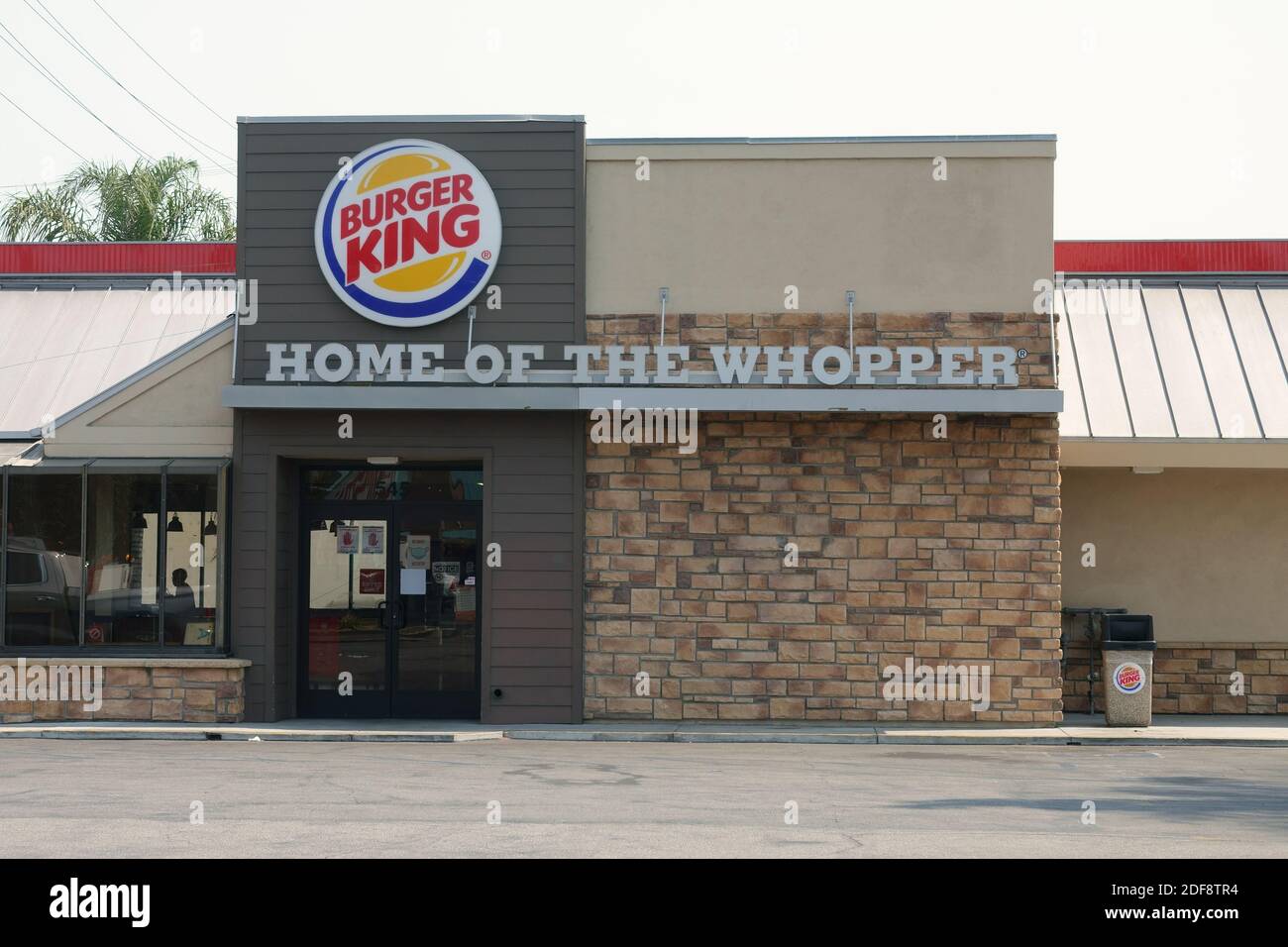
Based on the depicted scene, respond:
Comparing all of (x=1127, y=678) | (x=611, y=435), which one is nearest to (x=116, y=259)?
(x=611, y=435)

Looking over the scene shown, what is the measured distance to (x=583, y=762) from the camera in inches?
556

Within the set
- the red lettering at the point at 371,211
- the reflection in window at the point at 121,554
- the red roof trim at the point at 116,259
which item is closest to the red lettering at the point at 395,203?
the red lettering at the point at 371,211

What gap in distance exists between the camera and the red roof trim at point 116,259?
73.9 ft

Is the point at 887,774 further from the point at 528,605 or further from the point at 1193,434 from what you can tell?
the point at 1193,434

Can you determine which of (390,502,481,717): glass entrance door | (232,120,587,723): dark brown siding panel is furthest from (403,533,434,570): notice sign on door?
(232,120,587,723): dark brown siding panel

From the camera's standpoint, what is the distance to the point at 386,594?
57.5 feet

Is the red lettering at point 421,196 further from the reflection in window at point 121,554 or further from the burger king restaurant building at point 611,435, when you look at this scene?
the reflection in window at point 121,554

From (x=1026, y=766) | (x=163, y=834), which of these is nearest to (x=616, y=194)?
(x=1026, y=766)

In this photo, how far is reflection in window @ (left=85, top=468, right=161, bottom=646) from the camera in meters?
17.0

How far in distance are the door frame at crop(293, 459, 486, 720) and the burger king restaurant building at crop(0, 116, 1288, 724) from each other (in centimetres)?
25

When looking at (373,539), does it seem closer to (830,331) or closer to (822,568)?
(822,568)

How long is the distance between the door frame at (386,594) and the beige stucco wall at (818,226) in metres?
3.04
